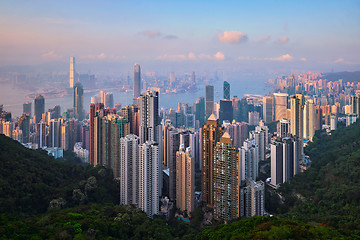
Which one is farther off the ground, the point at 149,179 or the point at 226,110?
the point at 226,110

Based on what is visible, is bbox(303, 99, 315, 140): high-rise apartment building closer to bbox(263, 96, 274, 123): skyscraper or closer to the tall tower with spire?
bbox(263, 96, 274, 123): skyscraper

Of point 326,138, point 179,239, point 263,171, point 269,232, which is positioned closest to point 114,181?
point 179,239

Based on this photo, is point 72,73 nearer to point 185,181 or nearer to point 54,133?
point 54,133

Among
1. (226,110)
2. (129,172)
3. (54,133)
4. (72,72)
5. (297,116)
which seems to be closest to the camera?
(129,172)

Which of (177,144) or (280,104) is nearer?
(177,144)

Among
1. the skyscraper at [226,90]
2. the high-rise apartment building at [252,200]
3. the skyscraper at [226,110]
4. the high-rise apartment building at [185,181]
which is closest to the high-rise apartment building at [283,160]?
the high-rise apartment building at [252,200]

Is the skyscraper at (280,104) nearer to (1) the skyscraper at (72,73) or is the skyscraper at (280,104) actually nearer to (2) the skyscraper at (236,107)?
(2) the skyscraper at (236,107)

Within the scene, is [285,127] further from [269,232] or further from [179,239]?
[269,232]

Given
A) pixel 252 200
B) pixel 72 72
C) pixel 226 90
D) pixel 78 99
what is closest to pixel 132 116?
pixel 252 200
